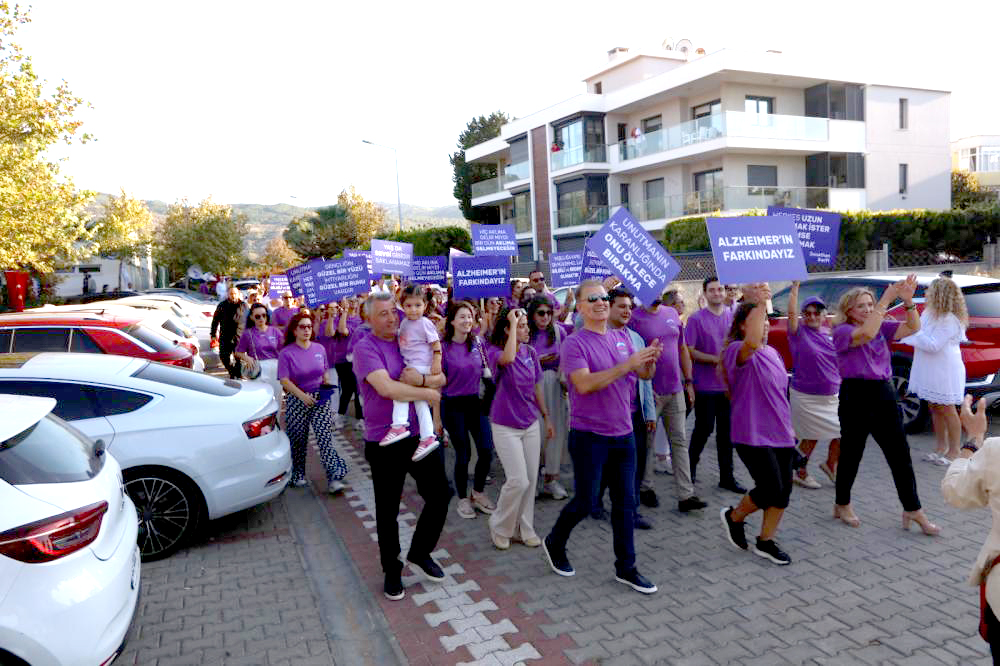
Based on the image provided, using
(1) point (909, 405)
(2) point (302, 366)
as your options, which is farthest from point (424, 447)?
(1) point (909, 405)

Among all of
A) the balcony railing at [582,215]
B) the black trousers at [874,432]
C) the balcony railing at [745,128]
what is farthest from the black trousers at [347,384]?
the balcony railing at [582,215]

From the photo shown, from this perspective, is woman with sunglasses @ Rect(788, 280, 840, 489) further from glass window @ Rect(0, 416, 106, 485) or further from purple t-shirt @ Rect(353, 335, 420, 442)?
glass window @ Rect(0, 416, 106, 485)

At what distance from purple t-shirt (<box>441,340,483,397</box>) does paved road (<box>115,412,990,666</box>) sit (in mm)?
1099

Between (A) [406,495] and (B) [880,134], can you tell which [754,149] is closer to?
(B) [880,134]

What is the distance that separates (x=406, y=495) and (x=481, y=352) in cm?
170

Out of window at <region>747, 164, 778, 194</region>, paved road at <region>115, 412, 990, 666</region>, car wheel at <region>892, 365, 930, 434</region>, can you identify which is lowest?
paved road at <region>115, 412, 990, 666</region>

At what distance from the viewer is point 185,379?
5906 mm

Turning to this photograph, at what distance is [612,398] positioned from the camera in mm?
4375

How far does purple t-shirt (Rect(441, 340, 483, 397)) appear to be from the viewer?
19.2ft

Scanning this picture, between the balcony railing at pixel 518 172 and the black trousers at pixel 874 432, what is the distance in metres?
34.8

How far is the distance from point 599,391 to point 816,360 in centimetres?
262

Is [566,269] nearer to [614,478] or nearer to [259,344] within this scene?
[259,344]

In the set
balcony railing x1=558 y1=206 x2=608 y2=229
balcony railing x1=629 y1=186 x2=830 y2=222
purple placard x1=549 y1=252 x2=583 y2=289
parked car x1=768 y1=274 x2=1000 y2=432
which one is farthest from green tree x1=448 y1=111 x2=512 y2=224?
parked car x1=768 y1=274 x2=1000 y2=432

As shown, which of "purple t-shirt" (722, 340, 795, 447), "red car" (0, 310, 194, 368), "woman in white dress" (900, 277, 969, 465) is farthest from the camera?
"red car" (0, 310, 194, 368)
